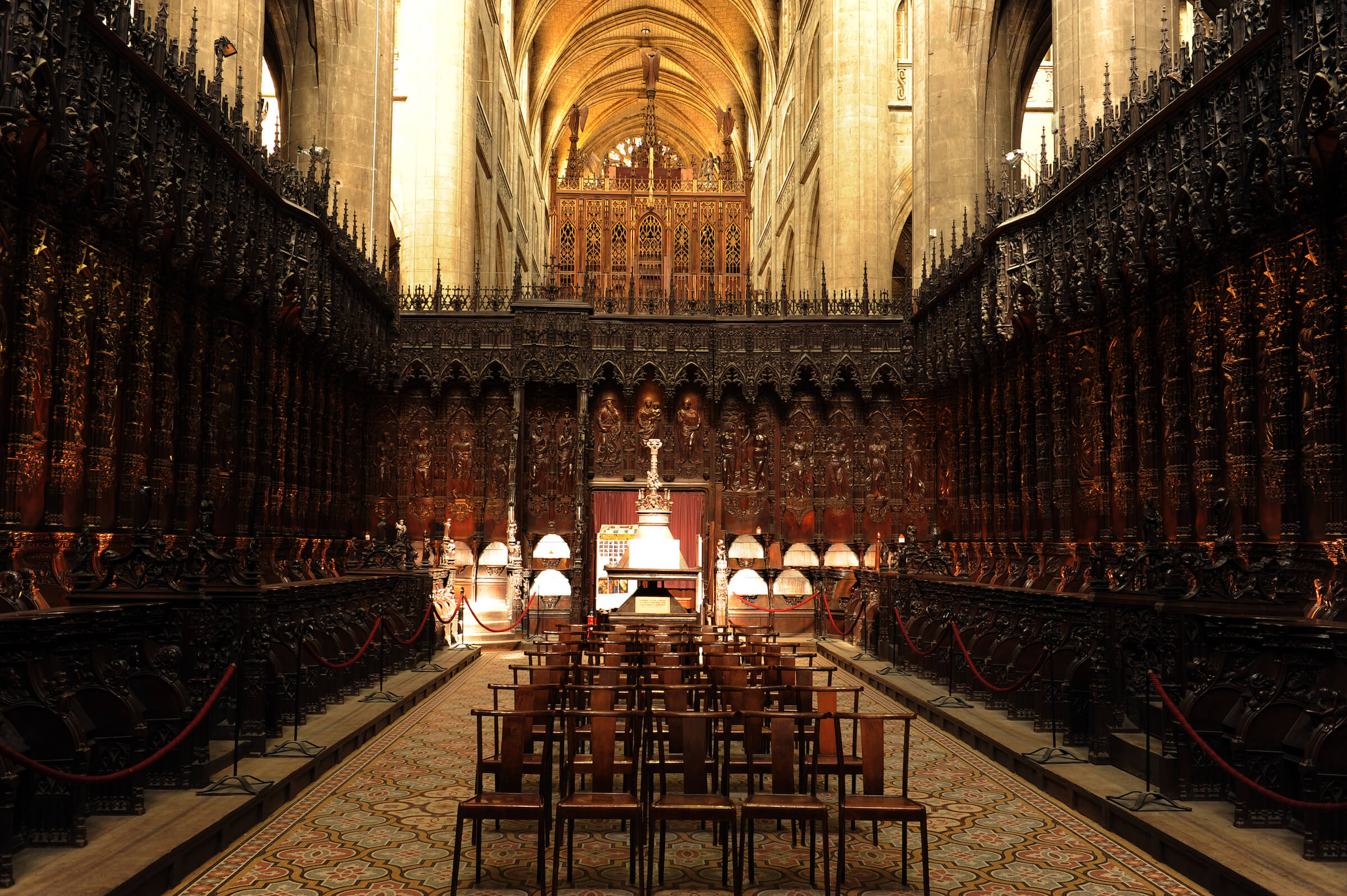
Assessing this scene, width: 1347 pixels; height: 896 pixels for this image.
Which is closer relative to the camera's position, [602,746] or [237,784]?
[602,746]

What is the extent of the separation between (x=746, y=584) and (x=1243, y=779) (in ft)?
38.1

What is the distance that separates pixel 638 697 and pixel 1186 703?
3286mm

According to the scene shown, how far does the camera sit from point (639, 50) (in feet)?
152

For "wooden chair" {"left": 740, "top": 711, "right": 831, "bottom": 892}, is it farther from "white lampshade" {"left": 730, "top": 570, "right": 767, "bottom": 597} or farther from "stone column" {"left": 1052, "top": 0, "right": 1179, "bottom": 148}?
"white lampshade" {"left": 730, "top": 570, "right": 767, "bottom": 597}

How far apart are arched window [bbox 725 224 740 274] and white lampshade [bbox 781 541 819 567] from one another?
1845 centimetres

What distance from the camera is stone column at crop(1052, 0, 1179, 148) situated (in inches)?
456

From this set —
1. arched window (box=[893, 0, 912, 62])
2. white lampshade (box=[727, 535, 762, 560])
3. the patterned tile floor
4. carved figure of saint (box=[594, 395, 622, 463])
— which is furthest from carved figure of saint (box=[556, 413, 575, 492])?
arched window (box=[893, 0, 912, 62])

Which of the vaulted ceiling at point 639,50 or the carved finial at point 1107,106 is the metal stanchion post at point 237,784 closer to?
the carved finial at point 1107,106

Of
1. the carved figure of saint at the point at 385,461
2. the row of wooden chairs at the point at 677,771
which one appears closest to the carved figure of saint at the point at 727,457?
the carved figure of saint at the point at 385,461

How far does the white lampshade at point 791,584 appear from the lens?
1764 centimetres

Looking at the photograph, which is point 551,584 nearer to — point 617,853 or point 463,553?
point 463,553

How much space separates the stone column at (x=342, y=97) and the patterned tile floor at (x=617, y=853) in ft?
40.2

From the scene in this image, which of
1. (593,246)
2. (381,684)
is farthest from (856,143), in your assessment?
(381,684)

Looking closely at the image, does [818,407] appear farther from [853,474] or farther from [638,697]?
[638,697]
